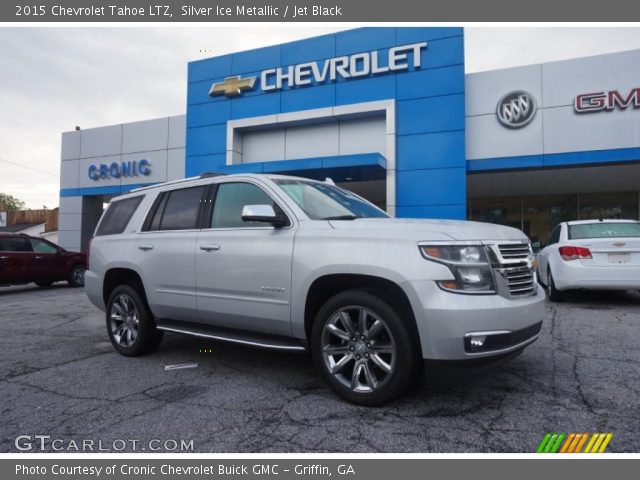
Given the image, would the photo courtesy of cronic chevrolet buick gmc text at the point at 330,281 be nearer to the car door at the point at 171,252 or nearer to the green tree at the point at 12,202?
the car door at the point at 171,252

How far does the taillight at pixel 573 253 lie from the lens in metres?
7.62

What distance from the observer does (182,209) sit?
463 centimetres

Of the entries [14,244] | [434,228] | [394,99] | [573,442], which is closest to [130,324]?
[434,228]

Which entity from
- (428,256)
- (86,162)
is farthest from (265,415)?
(86,162)

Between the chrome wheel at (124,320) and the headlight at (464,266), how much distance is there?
3387 mm

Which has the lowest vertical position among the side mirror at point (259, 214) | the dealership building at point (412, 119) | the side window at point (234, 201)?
the side mirror at point (259, 214)

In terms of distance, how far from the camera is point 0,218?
43.3 metres

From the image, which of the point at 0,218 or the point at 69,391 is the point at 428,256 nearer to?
the point at 69,391

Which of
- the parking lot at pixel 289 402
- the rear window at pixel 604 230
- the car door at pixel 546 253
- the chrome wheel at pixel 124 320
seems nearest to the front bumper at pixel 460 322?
the parking lot at pixel 289 402

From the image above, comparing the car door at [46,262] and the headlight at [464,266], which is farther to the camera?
the car door at [46,262]

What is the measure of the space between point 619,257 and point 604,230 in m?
0.69

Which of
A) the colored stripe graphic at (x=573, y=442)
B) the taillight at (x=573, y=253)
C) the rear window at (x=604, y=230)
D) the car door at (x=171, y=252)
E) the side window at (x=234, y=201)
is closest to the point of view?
the colored stripe graphic at (x=573, y=442)
